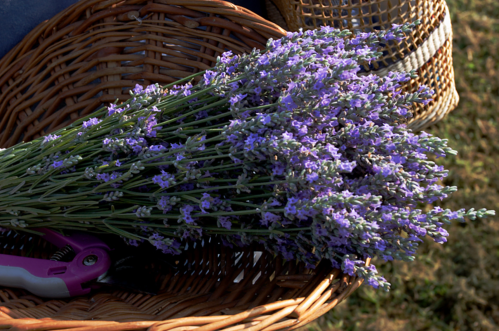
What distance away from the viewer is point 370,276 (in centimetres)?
71

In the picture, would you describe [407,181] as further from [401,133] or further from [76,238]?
[76,238]

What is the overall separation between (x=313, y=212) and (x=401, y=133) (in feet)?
0.74

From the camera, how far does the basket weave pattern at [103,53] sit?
1.04 meters

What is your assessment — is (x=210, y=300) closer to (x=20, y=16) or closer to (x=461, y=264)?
(x=20, y=16)

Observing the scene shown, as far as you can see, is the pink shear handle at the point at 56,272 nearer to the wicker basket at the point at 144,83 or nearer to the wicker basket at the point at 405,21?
the wicker basket at the point at 144,83

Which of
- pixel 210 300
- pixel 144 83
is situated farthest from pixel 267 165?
pixel 144 83

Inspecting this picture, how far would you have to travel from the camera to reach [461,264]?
5.79 ft

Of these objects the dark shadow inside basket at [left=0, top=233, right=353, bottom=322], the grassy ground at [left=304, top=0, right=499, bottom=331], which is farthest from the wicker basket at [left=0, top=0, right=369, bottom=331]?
the grassy ground at [left=304, top=0, right=499, bottom=331]

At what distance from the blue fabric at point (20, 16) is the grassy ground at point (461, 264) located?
4.52 feet

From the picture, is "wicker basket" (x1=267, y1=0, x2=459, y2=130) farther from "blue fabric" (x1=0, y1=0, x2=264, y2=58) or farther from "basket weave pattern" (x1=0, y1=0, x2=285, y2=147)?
"blue fabric" (x1=0, y1=0, x2=264, y2=58)

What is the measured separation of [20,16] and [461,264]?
180cm

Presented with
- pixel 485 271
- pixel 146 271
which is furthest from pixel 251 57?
pixel 485 271

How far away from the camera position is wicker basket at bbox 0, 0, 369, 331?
804 millimetres

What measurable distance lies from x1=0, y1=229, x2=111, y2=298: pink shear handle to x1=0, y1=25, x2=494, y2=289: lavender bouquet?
9 centimetres
